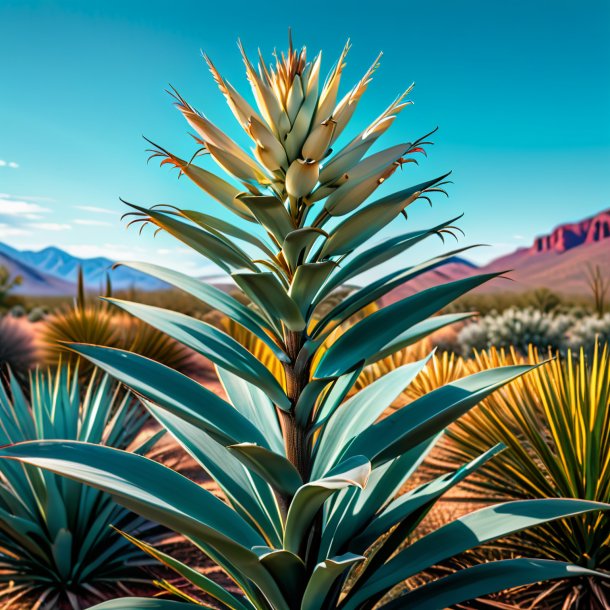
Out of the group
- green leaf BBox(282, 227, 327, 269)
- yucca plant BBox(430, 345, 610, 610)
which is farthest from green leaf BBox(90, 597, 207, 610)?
yucca plant BBox(430, 345, 610, 610)

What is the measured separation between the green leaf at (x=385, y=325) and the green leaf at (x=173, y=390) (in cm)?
23

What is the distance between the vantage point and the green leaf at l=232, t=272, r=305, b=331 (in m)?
1.04

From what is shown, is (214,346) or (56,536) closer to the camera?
(214,346)

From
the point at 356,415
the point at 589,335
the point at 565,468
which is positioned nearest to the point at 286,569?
the point at 356,415

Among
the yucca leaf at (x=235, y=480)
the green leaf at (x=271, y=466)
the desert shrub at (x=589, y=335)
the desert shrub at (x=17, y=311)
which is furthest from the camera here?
the desert shrub at (x=17, y=311)

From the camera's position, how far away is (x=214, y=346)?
124cm

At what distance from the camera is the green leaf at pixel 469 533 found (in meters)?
1.21

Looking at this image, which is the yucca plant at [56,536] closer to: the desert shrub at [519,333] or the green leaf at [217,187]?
the green leaf at [217,187]

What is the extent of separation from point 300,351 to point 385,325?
8.4 inches

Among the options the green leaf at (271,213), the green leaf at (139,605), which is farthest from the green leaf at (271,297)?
the green leaf at (139,605)

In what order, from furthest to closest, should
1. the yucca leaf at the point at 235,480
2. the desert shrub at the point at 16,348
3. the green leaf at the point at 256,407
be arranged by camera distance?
the desert shrub at the point at 16,348 < the green leaf at the point at 256,407 < the yucca leaf at the point at 235,480

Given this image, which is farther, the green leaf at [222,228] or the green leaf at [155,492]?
the green leaf at [222,228]

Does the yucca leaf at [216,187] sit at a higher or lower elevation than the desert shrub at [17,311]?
higher

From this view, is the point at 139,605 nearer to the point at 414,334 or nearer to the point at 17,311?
the point at 414,334
